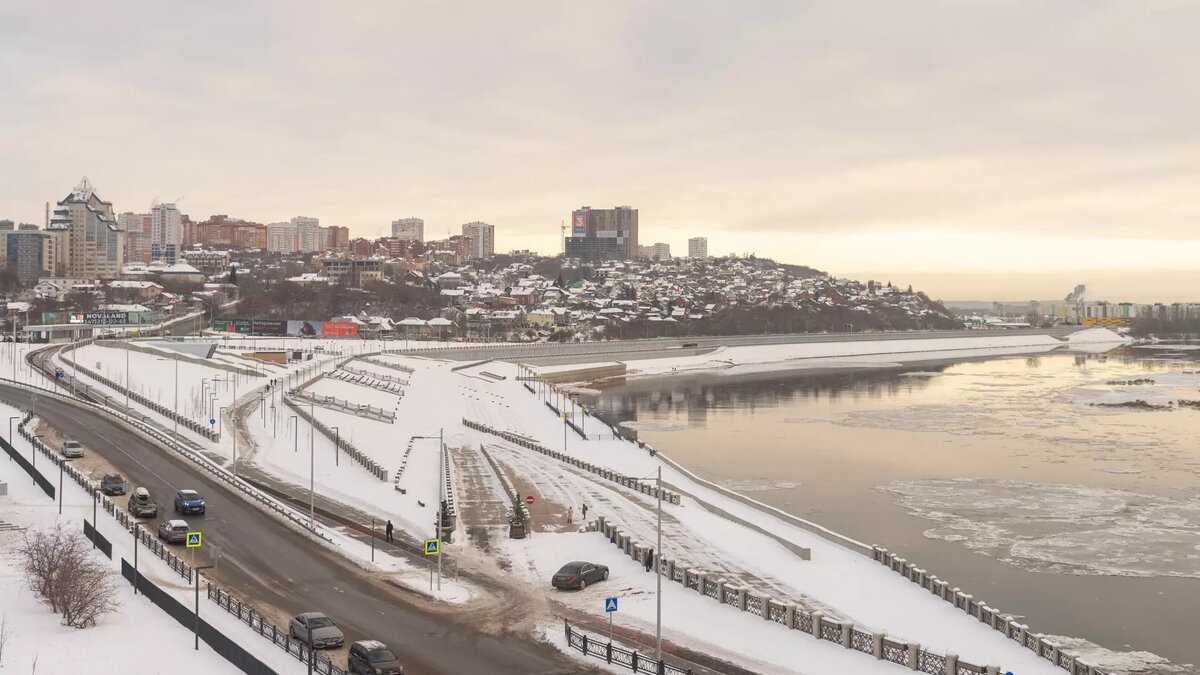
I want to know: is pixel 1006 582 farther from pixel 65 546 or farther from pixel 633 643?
pixel 65 546

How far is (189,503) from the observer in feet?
128

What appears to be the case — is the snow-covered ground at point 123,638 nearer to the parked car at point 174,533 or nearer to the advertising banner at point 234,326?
the parked car at point 174,533

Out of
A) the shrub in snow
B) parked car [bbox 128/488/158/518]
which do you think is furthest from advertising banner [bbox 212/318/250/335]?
the shrub in snow

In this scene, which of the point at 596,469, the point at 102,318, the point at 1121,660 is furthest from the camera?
the point at 102,318

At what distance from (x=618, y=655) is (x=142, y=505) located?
2276 centimetres

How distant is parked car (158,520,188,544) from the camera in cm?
3450

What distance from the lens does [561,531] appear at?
131ft

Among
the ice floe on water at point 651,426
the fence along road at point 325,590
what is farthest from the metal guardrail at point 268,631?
the ice floe on water at point 651,426

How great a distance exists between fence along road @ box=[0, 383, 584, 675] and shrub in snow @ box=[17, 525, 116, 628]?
157 inches

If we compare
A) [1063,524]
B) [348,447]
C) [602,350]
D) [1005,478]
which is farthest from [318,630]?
[602,350]

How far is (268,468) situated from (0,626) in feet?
85.4

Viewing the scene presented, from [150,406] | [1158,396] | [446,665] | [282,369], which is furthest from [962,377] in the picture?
[446,665]

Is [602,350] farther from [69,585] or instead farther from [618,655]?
[618,655]

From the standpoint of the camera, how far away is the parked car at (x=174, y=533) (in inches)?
1358
